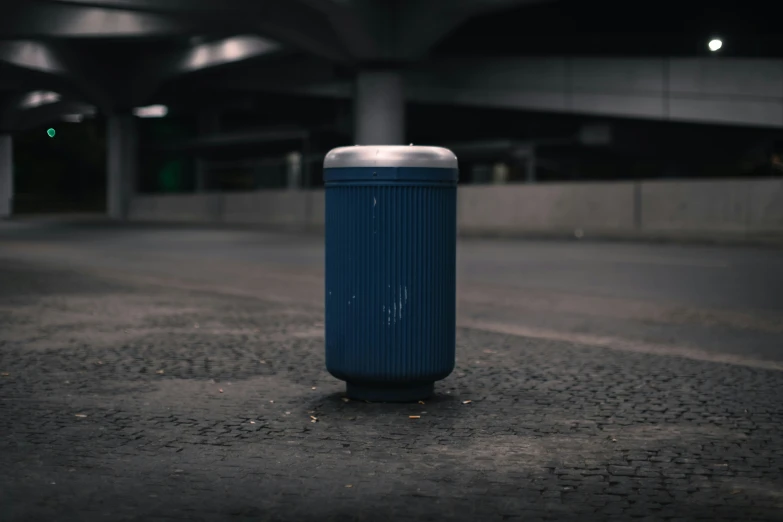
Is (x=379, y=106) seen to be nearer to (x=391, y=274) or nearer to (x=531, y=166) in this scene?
(x=531, y=166)

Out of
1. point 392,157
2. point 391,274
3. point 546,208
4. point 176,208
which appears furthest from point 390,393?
point 176,208

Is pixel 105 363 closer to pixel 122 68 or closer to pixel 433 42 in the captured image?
pixel 433 42

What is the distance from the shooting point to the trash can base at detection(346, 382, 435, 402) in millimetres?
6556

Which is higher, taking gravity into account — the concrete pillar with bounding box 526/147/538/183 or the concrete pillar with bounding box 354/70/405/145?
the concrete pillar with bounding box 354/70/405/145

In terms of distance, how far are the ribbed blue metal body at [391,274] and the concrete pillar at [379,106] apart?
31.3 m

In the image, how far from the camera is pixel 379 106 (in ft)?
125

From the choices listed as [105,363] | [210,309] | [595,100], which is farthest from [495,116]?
[105,363]

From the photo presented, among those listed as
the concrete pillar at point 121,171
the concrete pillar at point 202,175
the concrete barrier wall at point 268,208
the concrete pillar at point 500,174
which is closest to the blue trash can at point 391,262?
the concrete barrier wall at point 268,208

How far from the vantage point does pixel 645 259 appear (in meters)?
19.9

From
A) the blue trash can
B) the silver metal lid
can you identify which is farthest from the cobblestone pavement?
the silver metal lid

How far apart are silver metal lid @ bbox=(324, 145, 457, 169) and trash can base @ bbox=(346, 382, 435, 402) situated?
1.35m

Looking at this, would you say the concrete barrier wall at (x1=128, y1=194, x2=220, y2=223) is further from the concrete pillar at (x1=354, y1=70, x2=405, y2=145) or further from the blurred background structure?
the concrete pillar at (x1=354, y1=70, x2=405, y2=145)

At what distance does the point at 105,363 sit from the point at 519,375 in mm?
3079

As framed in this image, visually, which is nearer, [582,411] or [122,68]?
[582,411]
